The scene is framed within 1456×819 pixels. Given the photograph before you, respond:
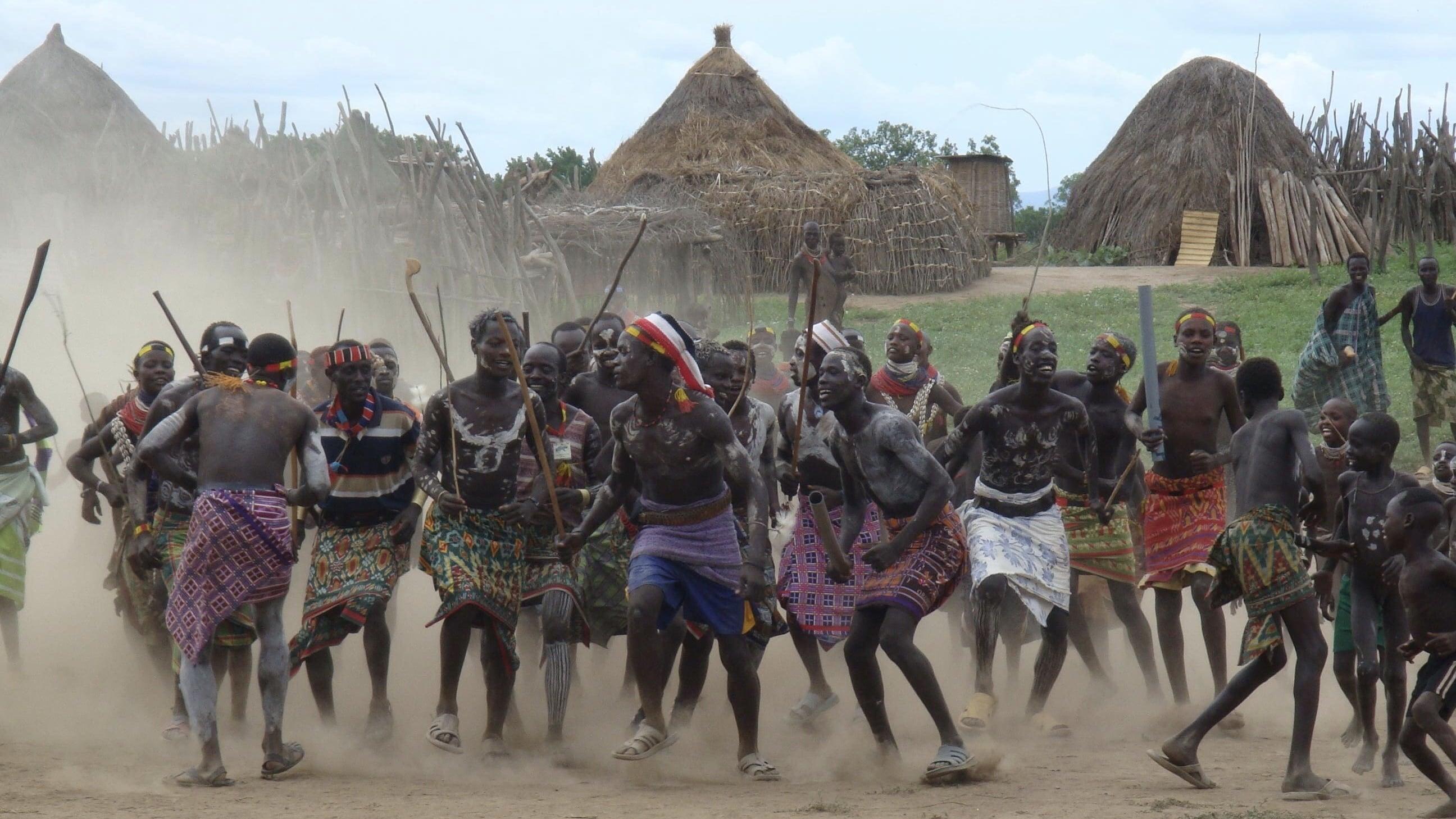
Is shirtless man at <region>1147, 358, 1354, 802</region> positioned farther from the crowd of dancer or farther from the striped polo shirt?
the striped polo shirt

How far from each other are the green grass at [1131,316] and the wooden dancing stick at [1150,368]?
951 centimetres

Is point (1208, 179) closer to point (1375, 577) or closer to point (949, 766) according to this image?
point (1375, 577)

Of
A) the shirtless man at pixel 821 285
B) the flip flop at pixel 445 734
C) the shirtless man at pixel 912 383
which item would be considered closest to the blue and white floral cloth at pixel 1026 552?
the shirtless man at pixel 912 383

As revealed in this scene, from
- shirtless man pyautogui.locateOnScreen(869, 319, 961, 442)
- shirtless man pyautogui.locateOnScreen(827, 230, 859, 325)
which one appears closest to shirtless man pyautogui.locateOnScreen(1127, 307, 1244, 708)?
shirtless man pyautogui.locateOnScreen(869, 319, 961, 442)

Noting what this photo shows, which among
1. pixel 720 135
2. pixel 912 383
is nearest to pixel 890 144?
pixel 720 135

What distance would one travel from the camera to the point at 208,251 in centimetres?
1606

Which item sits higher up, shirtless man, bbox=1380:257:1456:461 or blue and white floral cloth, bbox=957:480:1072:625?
shirtless man, bbox=1380:257:1456:461

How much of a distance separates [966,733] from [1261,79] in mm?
25970

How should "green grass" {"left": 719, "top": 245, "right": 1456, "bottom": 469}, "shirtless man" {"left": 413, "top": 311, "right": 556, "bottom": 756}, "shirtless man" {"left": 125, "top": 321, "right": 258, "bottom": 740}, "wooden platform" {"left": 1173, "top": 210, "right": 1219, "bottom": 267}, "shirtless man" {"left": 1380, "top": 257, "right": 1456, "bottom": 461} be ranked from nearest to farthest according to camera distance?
"shirtless man" {"left": 413, "top": 311, "right": 556, "bottom": 756} → "shirtless man" {"left": 125, "top": 321, "right": 258, "bottom": 740} → "shirtless man" {"left": 1380, "top": 257, "right": 1456, "bottom": 461} → "green grass" {"left": 719, "top": 245, "right": 1456, "bottom": 469} → "wooden platform" {"left": 1173, "top": 210, "right": 1219, "bottom": 267}

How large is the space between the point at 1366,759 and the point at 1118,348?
2354 millimetres

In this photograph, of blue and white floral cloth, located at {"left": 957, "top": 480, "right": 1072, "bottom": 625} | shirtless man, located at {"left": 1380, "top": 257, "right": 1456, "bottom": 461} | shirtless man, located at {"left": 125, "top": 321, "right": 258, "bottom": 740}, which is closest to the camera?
shirtless man, located at {"left": 125, "top": 321, "right": 258, "bottom": 740}

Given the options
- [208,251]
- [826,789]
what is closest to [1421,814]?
[826,789]

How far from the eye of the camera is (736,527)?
629 centimetres

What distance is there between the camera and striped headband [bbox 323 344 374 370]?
21.7 feet
